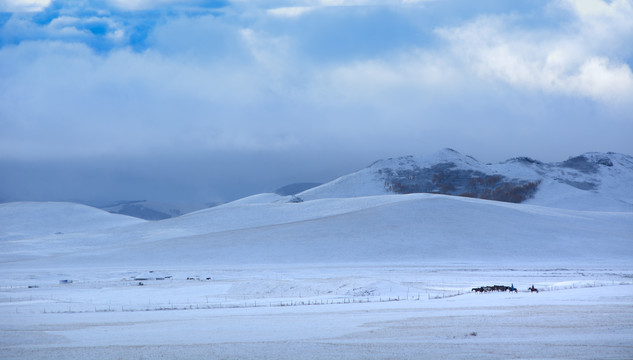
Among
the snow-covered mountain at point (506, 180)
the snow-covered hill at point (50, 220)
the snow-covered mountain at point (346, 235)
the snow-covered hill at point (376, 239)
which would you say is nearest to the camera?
the snow-covered hill at point (376, 239)

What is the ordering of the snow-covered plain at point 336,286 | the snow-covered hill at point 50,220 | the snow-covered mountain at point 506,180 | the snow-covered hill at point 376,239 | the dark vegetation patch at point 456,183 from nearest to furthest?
the snow-covered plain at point 336,286 < the snow-covered hill at point 376,239 < the snow-covered hill at point 50,220 < the snow-covered mountain at point 506,180 < the dark vegetation patch at point 456,183

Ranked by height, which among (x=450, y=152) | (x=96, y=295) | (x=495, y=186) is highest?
(x=450, y=152)

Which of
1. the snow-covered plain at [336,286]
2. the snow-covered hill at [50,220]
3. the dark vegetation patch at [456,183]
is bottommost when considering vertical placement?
the snow-covered plain at [336,286]

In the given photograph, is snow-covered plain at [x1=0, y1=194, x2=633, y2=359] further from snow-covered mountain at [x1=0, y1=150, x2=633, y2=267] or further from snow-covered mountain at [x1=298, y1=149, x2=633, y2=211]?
snow-covered mountain at [x1=298, y1=149, x2=633, y2=211]

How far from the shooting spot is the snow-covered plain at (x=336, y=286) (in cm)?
1608

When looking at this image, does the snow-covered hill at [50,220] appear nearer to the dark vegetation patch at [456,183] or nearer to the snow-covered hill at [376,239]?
the snow-covered hill at [376,239]

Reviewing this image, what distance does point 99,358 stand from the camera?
1486 centimetres

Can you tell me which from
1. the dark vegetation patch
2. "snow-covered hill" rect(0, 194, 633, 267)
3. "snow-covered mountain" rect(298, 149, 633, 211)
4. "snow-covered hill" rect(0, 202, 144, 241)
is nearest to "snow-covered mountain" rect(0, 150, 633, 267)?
"snow-covered hill" rect(0, 194, 633, 267)

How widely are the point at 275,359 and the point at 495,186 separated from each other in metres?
129

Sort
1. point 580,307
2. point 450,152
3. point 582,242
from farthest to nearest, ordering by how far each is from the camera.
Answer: point 450,152 → point 582,242 → point 580,307

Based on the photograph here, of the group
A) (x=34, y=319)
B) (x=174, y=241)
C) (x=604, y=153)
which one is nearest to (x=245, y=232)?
(x=174, y=241)

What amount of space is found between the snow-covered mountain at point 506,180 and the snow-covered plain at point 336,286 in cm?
4427

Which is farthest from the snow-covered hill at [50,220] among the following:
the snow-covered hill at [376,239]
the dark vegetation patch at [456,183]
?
the dark vegetation patch at [456,183]

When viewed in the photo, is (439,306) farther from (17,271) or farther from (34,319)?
(17,271)
